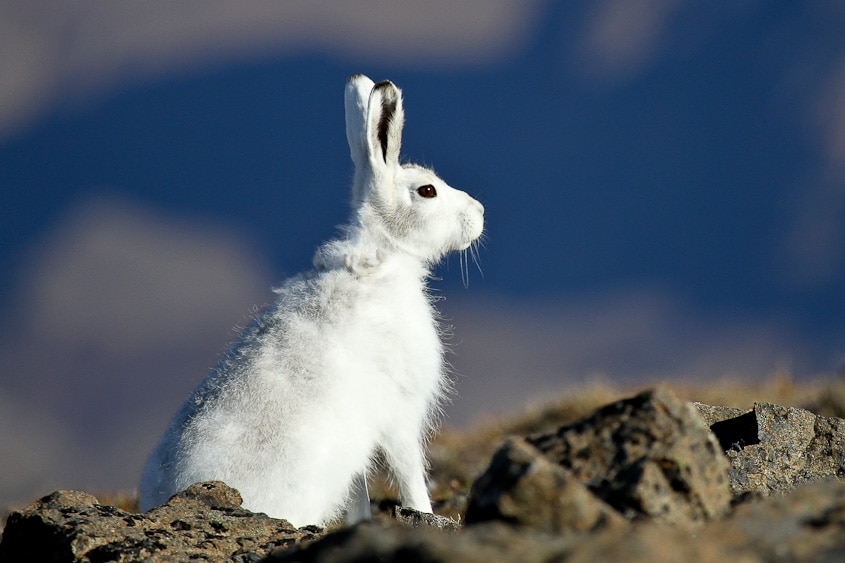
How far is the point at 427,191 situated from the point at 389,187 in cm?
39

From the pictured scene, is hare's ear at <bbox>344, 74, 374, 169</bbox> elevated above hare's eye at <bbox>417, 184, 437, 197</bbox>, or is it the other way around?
hare's ear at <bbox>344, 74, 374, 169</bbox>

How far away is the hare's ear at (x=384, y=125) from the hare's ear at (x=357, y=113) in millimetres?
58

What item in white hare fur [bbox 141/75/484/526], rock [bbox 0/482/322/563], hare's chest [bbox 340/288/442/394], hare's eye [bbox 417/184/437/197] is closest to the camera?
rock [bbox 0/482/322/563]

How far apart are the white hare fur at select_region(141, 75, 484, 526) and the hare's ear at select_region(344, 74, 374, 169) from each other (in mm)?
13

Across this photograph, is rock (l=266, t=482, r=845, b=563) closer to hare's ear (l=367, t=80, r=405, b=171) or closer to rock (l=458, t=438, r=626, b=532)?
rock (l=458, t=438, r=626, b=532)

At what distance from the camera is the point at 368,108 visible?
707 centimetres

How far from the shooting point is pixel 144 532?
422cm

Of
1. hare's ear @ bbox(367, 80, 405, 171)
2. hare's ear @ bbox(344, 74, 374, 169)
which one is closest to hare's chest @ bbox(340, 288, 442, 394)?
hare's ear @ bbox(367, 80, 405, 171)

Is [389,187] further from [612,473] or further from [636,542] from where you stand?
[636,542]

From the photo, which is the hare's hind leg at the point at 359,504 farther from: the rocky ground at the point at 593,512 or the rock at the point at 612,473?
the rock at the point at 612,473

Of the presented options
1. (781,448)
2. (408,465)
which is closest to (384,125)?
(408,465)

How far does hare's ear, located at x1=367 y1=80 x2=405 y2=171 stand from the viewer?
23.4 feet

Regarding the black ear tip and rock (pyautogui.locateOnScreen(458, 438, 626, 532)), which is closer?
rock (pyautogui.locateOnScreen(458, 438, 626, 532))

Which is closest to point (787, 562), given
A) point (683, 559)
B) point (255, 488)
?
point (683, 559)
